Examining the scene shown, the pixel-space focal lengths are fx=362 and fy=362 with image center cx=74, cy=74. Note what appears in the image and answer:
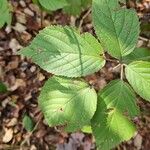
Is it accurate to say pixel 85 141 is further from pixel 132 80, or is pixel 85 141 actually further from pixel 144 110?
pixel 132 80

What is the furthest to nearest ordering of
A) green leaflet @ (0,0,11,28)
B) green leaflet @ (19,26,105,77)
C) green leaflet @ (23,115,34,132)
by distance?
green leaflet @ (23,115,34,132) < green leaflet @ (0,0,11,28) < green leaflet @ (19,26,105,77)

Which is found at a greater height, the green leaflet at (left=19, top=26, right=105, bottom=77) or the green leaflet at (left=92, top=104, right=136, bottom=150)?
the green leaflet at (left=19, top=26, right=105, bottom=77)

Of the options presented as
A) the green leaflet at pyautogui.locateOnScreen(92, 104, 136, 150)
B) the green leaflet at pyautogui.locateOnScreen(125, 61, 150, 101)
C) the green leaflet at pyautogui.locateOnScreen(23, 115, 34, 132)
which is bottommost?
the green leaflet at pyautogui.locateOnScreen(23, 115, 34, 132)

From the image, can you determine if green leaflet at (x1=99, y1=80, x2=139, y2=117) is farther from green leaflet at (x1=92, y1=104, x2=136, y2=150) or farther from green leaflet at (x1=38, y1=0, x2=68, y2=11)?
green leaflet at (x1=38, y1=0, x2=68, y2=11)

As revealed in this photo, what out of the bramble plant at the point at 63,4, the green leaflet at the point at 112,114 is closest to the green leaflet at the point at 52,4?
the bramble plant at the point at 63,4

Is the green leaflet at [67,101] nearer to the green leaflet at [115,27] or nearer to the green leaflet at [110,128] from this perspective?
the green leaflet at [110,128]

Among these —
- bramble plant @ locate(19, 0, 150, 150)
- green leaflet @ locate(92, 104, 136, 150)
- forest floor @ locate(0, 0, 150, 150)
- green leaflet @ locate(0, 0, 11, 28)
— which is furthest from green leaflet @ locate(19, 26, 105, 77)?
forest floor @ locate(0, 0, 150, 150)

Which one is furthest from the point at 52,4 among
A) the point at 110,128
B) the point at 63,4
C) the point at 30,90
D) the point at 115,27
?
the point at 30,90
